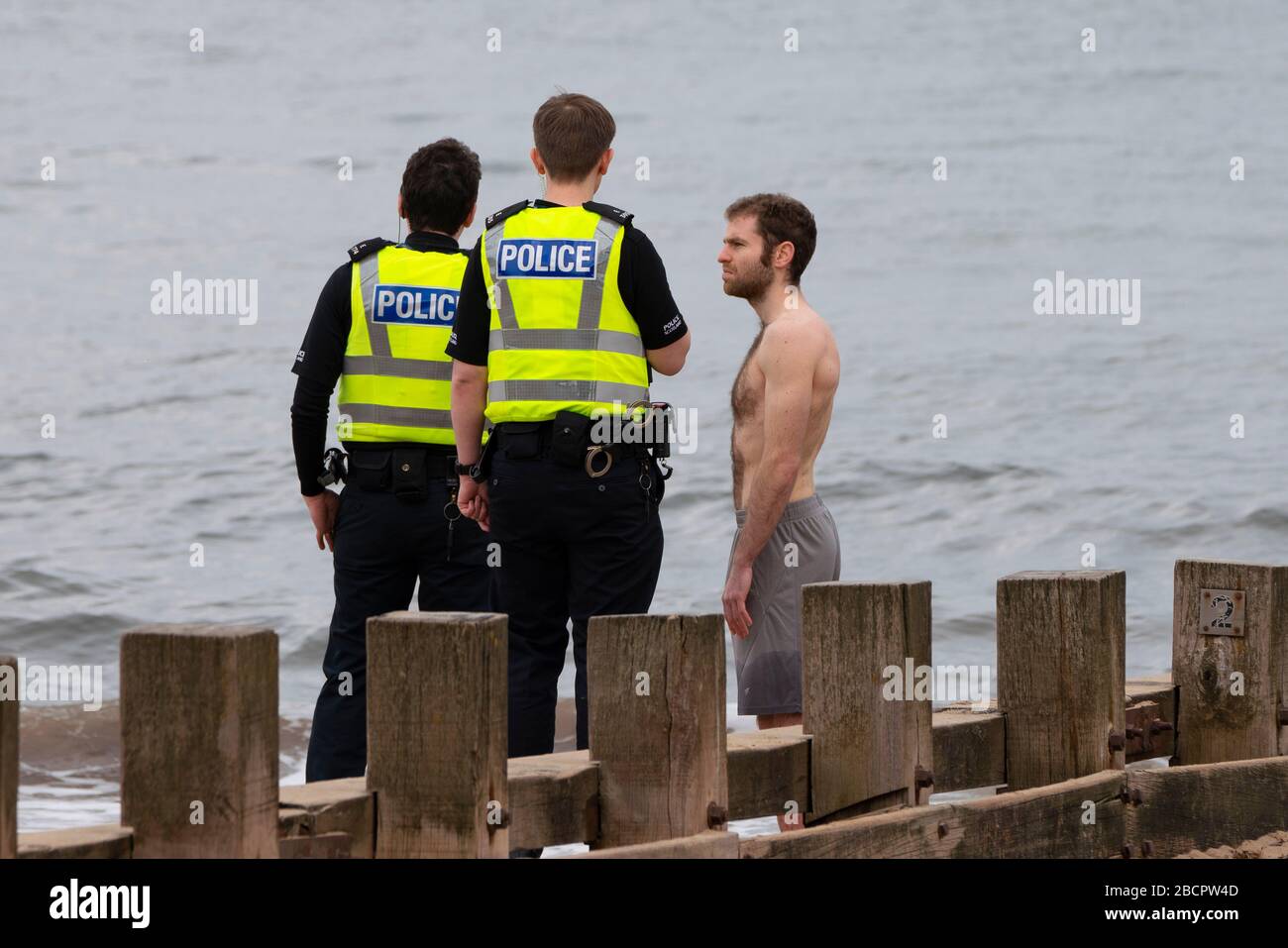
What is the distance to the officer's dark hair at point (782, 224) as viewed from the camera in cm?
506

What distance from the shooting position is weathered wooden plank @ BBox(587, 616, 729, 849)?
11.3ft

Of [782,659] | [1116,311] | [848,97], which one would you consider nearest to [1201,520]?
[1116,311]

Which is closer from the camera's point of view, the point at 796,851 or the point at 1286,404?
the point at 796,851

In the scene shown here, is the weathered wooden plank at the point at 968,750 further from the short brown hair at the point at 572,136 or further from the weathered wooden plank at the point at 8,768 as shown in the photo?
the weathered wooden plank at the point at 8,768

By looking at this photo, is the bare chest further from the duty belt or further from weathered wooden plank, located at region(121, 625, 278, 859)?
weathered wooden plank, located at region(121, 625, 278, 859)

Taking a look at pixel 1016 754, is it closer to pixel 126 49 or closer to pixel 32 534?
pixel 32 534

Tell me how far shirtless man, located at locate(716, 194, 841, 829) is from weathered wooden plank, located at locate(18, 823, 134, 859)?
7.58 ft

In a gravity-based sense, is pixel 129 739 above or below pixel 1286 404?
below

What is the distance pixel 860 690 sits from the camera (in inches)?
152

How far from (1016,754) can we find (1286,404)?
16252mm

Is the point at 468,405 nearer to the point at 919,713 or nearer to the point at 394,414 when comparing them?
the point at 394,414

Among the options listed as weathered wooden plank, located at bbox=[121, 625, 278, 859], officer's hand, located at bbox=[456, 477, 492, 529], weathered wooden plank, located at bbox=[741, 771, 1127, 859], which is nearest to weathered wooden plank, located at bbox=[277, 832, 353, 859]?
weathered wooden plank, located at bbox=[121, 625, 278, 859]

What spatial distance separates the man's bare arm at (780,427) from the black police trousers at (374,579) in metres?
0.74
